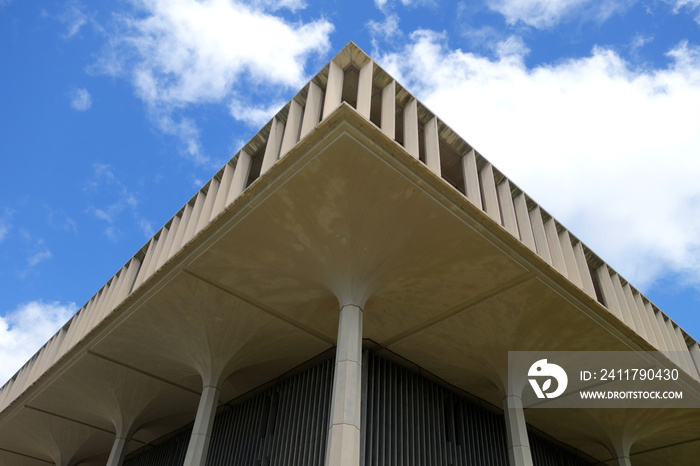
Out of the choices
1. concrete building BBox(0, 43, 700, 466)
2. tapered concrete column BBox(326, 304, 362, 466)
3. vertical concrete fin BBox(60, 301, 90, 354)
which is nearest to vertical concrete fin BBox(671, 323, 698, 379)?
concrete building BBox(0, 43, 700, 466)

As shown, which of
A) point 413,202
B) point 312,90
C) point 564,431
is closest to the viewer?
point 413,202

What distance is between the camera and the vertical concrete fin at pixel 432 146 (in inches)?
403

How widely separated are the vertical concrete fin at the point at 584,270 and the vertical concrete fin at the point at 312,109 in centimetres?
776

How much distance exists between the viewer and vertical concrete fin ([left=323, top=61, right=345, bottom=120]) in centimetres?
949

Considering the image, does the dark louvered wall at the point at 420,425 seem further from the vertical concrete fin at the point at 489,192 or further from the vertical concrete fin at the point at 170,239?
the vertical concrete fin at the point at 170,239

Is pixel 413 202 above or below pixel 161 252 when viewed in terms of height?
below

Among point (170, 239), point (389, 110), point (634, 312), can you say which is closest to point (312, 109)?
point (389, 110)

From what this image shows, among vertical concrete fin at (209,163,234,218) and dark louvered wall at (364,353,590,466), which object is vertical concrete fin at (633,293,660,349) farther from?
vertical concrete fin at (209,163,234,218)

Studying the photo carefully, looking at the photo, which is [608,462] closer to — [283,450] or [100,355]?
[283,450]

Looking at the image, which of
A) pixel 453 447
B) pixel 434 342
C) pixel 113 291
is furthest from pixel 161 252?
pixel 453 447

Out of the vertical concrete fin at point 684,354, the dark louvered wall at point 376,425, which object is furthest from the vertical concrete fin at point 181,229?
the vertical concrete fin at point 684,354

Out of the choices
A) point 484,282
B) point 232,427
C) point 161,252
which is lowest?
point 232,427

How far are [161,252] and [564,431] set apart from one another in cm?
1323

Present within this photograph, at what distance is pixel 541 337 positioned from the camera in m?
13.0
